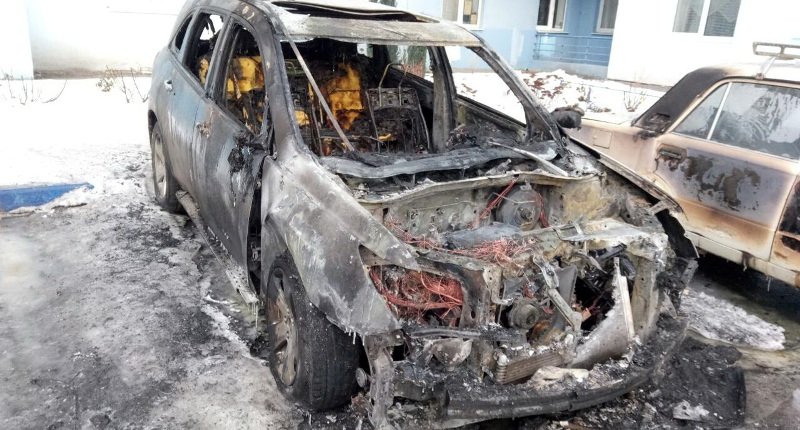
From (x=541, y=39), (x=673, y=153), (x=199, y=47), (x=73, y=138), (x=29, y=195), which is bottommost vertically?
(x=29, y=195)

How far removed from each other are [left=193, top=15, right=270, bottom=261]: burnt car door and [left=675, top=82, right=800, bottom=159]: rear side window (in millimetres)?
3292

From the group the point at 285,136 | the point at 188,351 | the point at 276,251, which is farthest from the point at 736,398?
the point at 188,351

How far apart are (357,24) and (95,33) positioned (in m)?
9.19

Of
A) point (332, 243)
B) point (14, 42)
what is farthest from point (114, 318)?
point (14, 42)

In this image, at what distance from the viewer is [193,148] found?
4.18 metres

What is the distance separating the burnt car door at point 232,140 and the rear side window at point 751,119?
10.8 ft

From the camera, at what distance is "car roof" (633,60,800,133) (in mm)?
4438

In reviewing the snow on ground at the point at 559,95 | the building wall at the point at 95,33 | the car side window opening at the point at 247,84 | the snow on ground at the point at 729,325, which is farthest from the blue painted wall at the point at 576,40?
the car side window opening at the point at 247,84

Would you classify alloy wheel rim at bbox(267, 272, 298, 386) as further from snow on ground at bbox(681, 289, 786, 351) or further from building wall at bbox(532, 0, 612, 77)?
building wall at bbox(532, 0, 612, 77)

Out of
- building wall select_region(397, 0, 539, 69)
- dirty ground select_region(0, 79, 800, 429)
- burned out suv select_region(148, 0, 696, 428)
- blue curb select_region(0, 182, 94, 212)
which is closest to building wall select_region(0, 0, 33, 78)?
blue curb select_region(0, 182, 94, 212)

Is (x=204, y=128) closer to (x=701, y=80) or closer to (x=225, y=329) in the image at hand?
(x=225, y=329)

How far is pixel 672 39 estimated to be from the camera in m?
12.8

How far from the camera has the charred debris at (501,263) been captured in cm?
257

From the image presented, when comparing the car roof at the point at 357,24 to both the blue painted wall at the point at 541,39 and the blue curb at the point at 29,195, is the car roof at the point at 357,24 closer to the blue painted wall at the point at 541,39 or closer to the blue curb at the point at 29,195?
the blue curb at the point at 29,195
